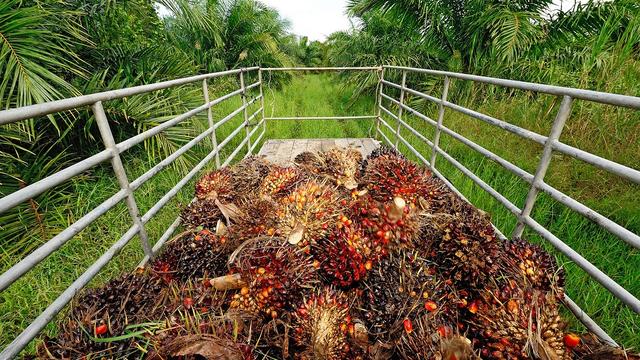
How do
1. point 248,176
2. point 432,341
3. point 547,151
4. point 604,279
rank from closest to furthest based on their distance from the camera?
point 432,341, point 604,279, point 547,151, point 248,176

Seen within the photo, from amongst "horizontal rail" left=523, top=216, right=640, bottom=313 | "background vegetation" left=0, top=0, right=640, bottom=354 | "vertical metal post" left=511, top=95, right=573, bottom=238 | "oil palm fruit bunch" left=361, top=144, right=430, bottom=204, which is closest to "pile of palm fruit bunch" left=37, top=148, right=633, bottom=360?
"horizontal rail" left=523, top=216, right=640, bottom=313

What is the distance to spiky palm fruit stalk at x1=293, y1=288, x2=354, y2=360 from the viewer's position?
3.21 feet

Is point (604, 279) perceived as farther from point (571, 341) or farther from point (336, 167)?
point (336, 167)

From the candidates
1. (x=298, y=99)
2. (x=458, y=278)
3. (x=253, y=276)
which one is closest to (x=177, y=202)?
(x=253, y=276)

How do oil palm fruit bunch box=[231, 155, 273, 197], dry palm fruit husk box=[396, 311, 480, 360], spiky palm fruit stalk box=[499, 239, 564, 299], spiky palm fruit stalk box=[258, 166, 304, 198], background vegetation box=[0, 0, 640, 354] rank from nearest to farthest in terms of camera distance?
dry palm fruit husk box=[396, 311, 480, 360], spiky palm fruit stalk box=[499, 239, 564, 299], spiky palm fruit stalk box=[258, 166, 304, 198], oil palm fruit bunch box=[231, 155, 273, 197], background vegetation box=[0, 0, 640, 354]

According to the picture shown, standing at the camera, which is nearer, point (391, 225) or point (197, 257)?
point (391, 225)

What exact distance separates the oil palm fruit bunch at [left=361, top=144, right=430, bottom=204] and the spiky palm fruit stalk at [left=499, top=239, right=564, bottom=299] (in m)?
0.53

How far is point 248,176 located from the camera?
2.14 meters

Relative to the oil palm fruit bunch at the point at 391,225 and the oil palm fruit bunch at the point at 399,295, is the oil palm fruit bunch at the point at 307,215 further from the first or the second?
the oil palm fruit bunch at the point at 399,295

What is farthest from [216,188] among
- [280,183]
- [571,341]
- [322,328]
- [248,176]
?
[571,341]

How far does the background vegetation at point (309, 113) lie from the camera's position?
7.75 ft

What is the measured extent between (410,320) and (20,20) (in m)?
3.89

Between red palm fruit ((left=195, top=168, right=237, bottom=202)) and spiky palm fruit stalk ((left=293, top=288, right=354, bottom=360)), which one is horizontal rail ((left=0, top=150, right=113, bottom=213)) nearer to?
red palm fruit ((left=195, top=168, right=237, bottom=202))

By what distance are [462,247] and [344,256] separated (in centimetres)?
50
